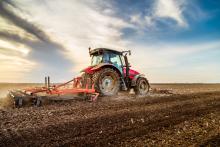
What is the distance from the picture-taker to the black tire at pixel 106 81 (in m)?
13.6

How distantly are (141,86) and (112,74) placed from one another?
8.96 feet

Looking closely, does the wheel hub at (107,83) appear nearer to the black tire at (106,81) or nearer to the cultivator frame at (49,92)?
the black tire at (106,81)

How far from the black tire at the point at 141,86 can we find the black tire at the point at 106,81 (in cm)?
179

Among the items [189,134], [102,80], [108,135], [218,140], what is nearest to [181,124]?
[189,134]

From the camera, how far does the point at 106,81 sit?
13992 mm

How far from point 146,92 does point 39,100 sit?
7598mm

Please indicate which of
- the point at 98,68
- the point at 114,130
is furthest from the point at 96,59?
the point at 114,130

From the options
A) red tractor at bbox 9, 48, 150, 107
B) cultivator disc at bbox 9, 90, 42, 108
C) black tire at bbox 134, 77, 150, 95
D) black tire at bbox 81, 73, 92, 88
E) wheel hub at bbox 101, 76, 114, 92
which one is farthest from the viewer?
black tire at bbox 134, 77, 150, 95

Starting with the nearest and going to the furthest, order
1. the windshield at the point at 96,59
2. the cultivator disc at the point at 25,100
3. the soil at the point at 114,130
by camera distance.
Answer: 1. the soil at the point at 114,130
2. the cultivator disc at the point at 25,100
3. the windshield at the point at 96,59

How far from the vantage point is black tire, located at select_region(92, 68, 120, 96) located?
44.6 feet

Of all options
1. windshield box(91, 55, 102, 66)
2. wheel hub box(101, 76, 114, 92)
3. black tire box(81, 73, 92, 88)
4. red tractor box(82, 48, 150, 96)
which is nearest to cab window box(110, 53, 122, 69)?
red tractor box(82, 48, 150, 96)

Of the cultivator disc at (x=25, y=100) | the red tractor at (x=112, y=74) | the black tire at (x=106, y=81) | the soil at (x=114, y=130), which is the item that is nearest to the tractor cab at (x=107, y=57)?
the red tractor at (x=112, y=74)

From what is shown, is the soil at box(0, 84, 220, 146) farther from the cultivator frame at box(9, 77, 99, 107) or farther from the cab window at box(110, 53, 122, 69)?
the cab window at box(110, 53, 122, 69)

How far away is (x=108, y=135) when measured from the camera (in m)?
5.50
